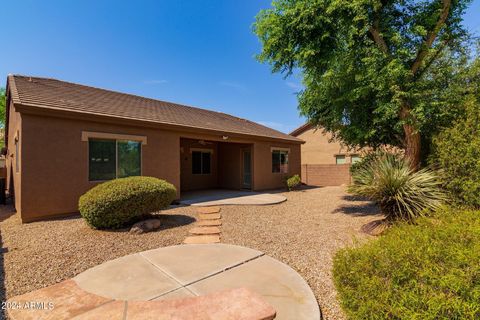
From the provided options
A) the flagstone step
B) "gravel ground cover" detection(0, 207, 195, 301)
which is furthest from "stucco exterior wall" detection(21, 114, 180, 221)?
the flagstone step

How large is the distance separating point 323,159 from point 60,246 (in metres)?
22.3

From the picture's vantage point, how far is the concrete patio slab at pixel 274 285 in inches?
107

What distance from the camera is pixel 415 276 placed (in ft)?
6.15

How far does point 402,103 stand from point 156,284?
7717 mm

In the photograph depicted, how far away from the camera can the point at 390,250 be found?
2141 millimetres

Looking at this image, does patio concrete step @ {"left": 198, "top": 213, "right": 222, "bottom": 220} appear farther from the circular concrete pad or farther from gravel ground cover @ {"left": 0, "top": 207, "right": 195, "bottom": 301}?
the circular concrete pad

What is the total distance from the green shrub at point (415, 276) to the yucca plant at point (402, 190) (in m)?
3.47

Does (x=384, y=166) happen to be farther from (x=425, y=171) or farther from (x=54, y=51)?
(x=54, y=51)

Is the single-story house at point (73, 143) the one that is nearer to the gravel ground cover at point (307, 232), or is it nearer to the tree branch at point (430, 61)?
the gravel ground cover at point (307, 232)

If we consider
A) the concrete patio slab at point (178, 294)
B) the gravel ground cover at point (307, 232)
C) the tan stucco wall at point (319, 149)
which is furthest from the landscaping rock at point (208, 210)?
the tan stucco wall at point (319, 149)

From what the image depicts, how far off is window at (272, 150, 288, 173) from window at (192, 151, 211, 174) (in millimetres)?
4157

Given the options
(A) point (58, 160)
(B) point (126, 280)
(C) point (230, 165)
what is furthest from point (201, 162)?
(B) point (126, 280)

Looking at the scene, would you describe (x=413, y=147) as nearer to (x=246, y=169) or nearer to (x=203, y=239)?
(x=203, y=239)

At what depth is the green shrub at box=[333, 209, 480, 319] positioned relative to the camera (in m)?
1.64
